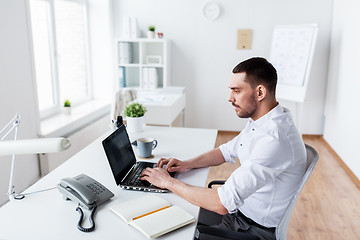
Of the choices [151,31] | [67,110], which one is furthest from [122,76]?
[67,110]

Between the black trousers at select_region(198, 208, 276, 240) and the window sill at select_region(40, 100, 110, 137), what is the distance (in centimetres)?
194

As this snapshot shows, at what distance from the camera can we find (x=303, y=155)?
1.33 metres

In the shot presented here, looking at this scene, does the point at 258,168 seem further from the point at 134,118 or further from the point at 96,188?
the point at 134,118

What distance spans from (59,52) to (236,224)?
10.1 ft

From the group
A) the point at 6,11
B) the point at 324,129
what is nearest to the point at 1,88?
the point at 6,11

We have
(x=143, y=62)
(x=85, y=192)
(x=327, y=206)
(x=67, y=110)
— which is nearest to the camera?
(x=85, y=192)

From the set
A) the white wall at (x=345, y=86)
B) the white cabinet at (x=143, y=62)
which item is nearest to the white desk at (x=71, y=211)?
the white wall at (x=345, y=86)

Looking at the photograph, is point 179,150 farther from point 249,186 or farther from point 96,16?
point 96,16

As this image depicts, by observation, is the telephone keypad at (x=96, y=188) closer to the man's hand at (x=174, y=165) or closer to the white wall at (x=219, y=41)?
the man's hand at (x=174, y=165)

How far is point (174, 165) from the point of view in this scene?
1608 mm

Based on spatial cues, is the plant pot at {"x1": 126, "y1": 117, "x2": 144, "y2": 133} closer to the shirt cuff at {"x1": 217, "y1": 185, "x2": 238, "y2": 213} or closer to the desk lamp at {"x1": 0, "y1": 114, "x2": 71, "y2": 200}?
the shirt cuff at {"x1": 217, "y1": 185, "x2": 238, "y2": 213}

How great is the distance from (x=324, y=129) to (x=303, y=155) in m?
3.66

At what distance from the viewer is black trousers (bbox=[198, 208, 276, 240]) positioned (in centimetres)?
141

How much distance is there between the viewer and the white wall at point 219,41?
14.7 feet
